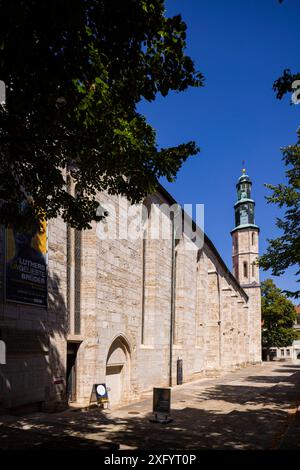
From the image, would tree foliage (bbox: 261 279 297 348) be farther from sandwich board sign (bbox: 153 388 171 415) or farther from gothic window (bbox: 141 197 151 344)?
sandwich board sign (bbox: 153 388 171 415)

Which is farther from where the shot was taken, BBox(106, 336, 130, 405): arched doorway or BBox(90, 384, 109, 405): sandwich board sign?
BBox(106, 336, 130, 405): arched doorway

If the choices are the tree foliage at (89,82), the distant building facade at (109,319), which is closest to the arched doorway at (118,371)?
the distant building facade at (109,319)

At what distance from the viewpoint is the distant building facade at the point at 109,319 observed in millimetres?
11720

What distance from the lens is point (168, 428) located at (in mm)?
11312

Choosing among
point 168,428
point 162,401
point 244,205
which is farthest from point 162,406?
point 244,205

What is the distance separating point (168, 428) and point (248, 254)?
52.2 metres

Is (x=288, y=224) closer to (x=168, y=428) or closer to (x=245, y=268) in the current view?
(x=168, y=428)

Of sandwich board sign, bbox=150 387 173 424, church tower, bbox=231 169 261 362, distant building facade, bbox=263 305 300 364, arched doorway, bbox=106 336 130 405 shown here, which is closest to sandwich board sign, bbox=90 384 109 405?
arched doorway, bbox=106 336 130 405

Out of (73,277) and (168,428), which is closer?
(168,428)

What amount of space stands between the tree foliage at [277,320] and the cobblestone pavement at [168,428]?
46.1m

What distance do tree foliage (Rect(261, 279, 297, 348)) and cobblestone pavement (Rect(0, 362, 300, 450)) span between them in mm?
46140

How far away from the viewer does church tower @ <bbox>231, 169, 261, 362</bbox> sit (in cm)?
5909

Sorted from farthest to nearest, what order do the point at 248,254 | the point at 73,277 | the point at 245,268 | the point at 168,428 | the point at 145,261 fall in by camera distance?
the point at 245,268
the point at 248,254
the point at 145,261
the point at 73,277
the point at 168,428
